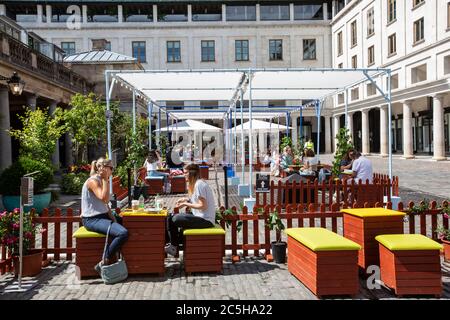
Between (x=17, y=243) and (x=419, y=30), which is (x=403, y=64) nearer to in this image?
(x=419, y=30)

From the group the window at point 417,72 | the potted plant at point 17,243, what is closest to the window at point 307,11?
the window at point 417,72

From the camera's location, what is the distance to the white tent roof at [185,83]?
462 inches

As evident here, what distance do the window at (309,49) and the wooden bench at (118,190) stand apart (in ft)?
139

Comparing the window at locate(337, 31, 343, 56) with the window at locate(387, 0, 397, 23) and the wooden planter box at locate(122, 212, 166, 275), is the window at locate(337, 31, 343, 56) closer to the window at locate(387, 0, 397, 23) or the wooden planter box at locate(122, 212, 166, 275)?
the window at locate(387, 0, 397, 23)

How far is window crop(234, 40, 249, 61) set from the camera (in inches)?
2078

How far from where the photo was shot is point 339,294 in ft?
17.3

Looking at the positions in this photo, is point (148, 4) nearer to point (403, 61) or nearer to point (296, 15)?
point (296, 15)

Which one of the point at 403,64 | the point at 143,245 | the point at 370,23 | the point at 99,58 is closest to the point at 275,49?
the point at 370,23

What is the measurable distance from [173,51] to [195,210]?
47.9 metres

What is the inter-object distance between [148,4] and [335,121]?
1008 inches

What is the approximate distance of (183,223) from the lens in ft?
21.3

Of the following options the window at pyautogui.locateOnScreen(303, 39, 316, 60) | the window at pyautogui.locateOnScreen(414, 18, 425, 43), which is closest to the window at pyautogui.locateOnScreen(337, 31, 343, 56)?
the window at pyautogui.locateOnScreen(303, 39, 316, 60)

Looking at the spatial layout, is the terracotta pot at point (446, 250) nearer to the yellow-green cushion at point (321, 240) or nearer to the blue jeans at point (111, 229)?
the yellow-green cushion at point (321, 240)
